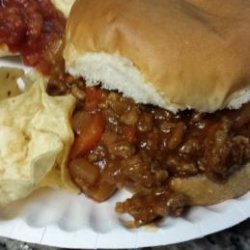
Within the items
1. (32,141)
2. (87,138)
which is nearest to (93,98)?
(87,138)

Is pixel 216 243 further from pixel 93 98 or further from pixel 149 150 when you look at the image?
pixel 93 98

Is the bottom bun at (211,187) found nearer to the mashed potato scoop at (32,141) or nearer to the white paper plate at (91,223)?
the white paper plate at (91,223)

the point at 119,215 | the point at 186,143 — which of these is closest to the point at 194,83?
the point at 186,143

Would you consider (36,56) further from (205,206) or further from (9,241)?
(205,206)

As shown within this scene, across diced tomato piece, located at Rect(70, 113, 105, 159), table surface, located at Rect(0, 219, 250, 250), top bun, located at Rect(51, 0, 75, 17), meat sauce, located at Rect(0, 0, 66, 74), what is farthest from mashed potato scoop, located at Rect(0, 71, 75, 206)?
top bun, located at Rect(51, 0, 75, 17)

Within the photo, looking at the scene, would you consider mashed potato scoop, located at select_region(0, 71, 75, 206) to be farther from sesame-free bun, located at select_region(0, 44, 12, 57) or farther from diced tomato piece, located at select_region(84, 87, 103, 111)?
sesame-free bun, located at select_region(0, 44, 12, 57)

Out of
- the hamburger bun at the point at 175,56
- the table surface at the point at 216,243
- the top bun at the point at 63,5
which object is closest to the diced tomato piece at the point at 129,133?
the hamburger bun at the point at 175,56
